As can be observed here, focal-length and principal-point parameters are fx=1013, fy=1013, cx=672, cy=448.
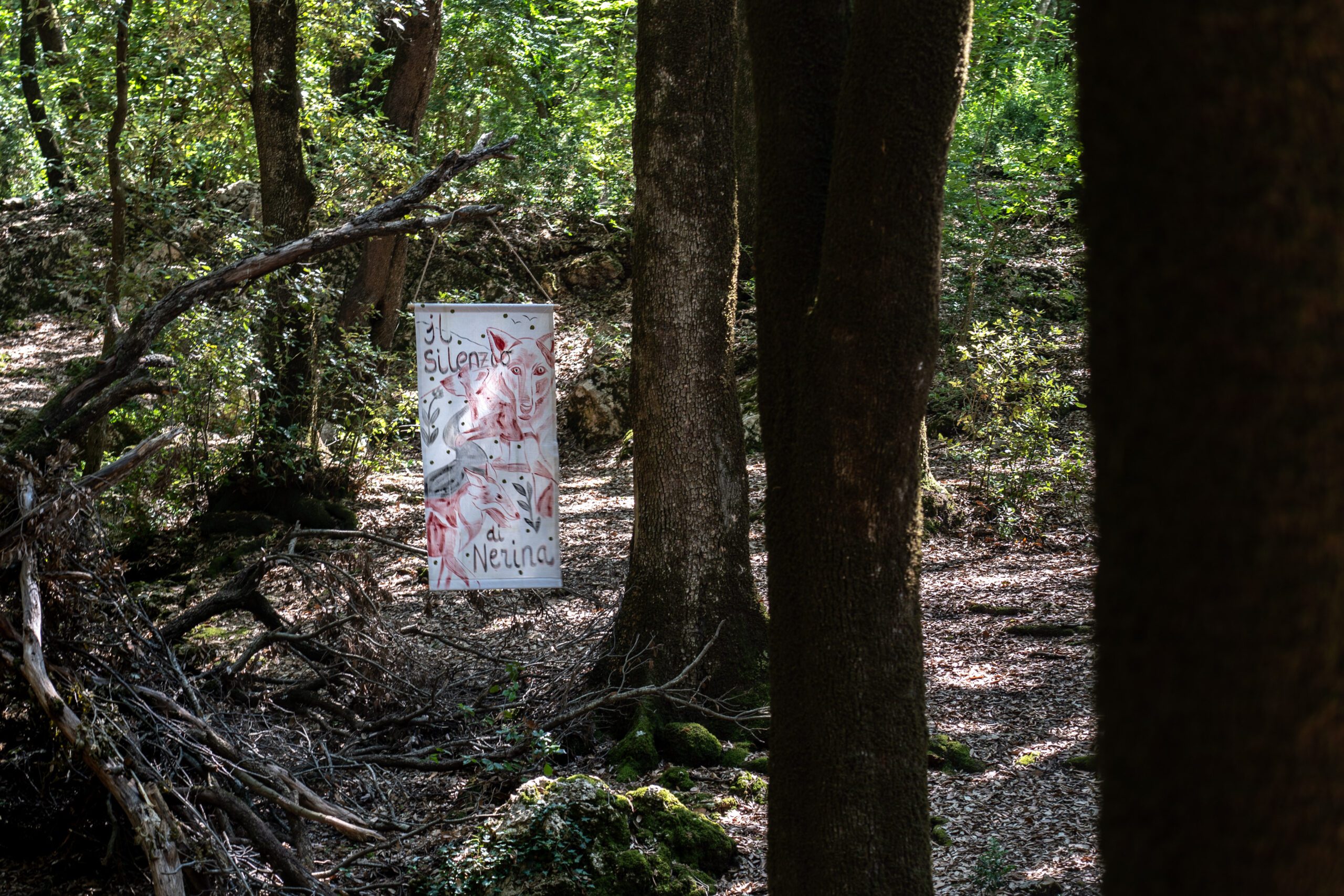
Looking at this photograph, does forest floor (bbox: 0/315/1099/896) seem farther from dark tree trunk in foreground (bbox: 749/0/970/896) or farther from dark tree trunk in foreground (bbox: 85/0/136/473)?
dark tree trunk in foreground (bbox: 85/0/136/473)

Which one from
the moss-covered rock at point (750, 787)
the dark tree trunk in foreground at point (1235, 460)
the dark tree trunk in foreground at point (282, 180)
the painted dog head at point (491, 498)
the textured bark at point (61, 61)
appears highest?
the textured bark at point (61, 61)

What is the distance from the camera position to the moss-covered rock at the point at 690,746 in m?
5.39

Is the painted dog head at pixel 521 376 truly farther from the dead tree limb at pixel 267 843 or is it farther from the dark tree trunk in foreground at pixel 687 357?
the dead tree limb at pixel 267 843

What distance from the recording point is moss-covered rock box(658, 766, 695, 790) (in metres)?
5.06

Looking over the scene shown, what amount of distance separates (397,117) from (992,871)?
10224 mm

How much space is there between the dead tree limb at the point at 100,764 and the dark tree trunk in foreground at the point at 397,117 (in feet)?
24.4

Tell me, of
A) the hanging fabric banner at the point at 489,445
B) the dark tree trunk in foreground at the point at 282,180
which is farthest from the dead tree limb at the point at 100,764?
the dark tree trunk in foreground at the point at 282,180

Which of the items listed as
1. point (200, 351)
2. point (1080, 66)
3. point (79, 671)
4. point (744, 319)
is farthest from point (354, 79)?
point (1080, 66)

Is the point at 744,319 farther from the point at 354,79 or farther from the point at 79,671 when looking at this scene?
the point at 79,671

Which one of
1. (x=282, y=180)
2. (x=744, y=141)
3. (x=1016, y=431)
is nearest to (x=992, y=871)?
(x=1016, y=431)

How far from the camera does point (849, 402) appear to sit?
2.73 m

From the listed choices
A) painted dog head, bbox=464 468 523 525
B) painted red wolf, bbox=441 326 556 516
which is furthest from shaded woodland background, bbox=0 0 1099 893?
painted dog head, bbox=464 468 523 525

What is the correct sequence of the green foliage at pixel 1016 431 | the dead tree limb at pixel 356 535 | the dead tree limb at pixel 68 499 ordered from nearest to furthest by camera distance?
1. the dead tree limb at pixel 68 499
2. the dead tree limb at pixel 356 535
3. the green foliage at pixel 1016 431

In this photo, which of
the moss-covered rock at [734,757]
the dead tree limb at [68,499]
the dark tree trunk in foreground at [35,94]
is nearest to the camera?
the dead tree limb at [68,499]
